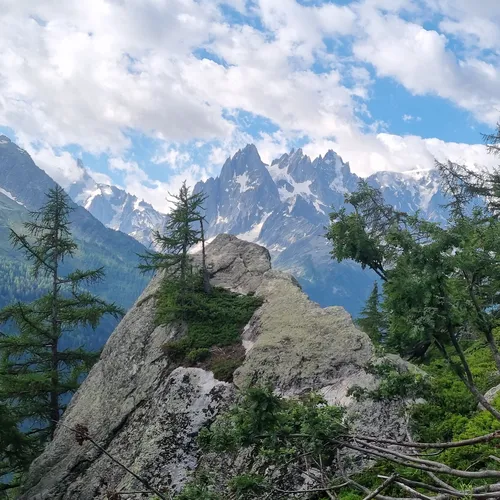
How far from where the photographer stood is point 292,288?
22500 mm

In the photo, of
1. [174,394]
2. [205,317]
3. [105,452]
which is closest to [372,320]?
[205,317]

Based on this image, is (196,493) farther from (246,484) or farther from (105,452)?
(105,452)

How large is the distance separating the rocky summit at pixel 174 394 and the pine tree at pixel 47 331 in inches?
95.0

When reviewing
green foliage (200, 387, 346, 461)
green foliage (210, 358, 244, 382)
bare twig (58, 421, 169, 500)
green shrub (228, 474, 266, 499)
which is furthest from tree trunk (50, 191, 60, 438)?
green foliage (200, 387, 346, 461)

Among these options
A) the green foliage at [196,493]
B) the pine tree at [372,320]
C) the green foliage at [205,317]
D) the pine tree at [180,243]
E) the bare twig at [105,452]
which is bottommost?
the green foliage at [196,493]

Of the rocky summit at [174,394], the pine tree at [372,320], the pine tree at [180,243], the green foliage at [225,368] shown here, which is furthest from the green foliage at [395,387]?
the pine tree at [372,320]

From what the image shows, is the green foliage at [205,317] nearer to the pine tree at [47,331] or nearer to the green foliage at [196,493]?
the pine tree at [47,331]

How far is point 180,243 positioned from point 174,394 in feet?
27.9

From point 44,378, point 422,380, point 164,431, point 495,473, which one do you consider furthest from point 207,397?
point 495,473

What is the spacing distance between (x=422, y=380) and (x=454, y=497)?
587 cm

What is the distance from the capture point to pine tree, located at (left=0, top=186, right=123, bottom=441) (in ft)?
Result: 74.4

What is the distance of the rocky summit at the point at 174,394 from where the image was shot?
48.4 ft

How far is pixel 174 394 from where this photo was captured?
16656mm

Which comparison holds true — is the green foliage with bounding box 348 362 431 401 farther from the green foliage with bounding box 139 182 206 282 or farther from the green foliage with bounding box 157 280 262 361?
the green foliage with bounding box 139 182 206 282
